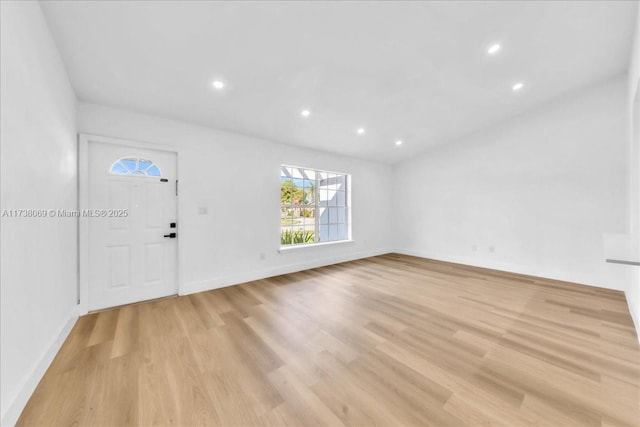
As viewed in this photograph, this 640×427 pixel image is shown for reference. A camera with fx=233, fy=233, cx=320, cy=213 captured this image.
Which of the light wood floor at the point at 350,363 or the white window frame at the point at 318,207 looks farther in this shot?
the white window frame at the point at 318,207

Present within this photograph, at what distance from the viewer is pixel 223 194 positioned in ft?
12.3

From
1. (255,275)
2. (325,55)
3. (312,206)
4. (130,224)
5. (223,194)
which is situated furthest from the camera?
(312,206)

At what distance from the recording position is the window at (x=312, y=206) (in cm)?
478

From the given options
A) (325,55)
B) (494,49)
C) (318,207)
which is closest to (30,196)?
(325,55)

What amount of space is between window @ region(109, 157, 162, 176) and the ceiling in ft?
2.21

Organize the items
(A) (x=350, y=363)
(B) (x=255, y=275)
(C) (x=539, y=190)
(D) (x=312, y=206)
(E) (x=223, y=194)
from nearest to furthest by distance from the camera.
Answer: (A) (x=350, y=363) < (E) (x=223, y=194) < (B) (x=255, y=275) < (C) (x=539, y=190) < (D) (x=312, y=206)

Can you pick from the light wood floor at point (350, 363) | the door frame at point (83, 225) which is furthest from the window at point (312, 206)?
the door frame at point (83, 225)

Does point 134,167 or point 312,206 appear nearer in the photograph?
point 134,167

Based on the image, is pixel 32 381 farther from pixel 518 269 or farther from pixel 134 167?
pixel 518 269

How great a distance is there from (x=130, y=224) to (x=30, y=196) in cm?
153

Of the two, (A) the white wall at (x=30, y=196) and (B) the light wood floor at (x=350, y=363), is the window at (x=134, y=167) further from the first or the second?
(B) the light wood floor at (x=350, y=363)

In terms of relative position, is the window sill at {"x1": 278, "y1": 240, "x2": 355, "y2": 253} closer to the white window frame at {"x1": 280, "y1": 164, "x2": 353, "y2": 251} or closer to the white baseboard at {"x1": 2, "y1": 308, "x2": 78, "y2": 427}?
the white window frame at {"x1": 280, "y1": 164, "x2": 353, "y2": 251}

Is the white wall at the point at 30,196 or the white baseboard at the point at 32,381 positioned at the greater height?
the white wall at the point at 30,196

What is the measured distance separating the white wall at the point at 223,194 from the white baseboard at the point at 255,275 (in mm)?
14
